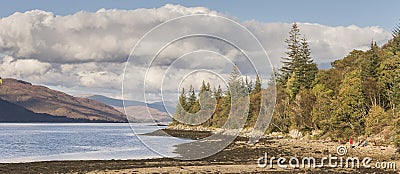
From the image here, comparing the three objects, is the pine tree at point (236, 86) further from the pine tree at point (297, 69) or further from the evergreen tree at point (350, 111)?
the evergreen tree at point (350, 111)

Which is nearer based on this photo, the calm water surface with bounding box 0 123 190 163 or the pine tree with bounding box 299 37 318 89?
the calm water surface with bounding box 0 123 190 163

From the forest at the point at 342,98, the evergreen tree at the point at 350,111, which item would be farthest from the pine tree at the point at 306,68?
the evergreen tree at the point at 350,111

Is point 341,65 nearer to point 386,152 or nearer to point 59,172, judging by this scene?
point 386,152

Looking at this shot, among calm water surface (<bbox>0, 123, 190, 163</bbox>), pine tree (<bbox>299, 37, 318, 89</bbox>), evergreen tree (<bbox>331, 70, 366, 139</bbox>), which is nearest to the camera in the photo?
calm water surface (<bbox>0, 123, 190, 163</bbox>)

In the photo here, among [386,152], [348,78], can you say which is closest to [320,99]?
[348,78]

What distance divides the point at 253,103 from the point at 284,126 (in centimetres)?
1735

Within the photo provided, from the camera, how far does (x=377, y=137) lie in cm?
5769

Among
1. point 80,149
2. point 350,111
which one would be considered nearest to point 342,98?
point 350,111
